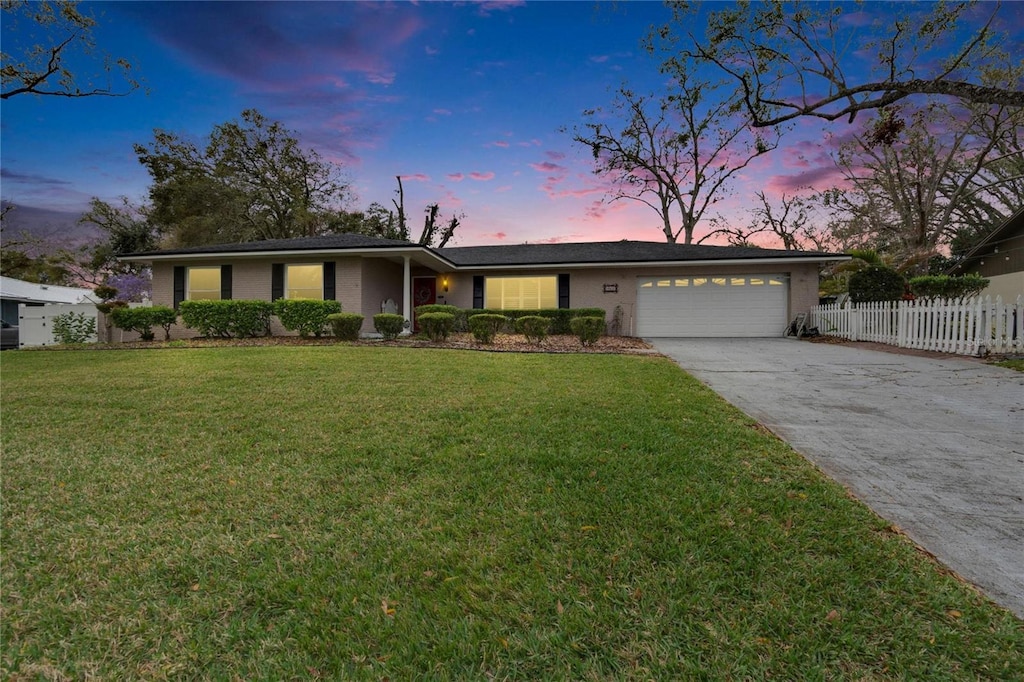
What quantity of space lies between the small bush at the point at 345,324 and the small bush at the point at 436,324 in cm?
166

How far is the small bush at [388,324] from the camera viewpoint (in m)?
11.3

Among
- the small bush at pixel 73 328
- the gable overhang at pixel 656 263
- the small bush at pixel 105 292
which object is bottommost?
the small bush at pixel 73 328

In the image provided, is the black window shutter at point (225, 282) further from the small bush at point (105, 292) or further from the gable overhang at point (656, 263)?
the gable overhang at point (656, 263)

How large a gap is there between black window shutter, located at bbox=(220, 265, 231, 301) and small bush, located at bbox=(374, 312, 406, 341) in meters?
6.28

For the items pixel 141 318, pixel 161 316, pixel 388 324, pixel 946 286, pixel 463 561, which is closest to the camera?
pixel 463 561

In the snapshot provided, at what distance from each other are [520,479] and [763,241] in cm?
3352

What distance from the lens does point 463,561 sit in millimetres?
Result: 2025

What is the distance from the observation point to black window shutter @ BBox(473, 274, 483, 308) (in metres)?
16.4

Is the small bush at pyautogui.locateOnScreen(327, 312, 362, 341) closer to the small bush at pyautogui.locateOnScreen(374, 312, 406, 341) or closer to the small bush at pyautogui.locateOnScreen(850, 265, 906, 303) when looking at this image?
the small bush at pyautogui.locateOnScreen(374, 312, 406, 341)

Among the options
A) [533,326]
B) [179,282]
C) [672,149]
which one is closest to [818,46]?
[533,326]

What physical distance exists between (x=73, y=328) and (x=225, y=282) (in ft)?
14.3

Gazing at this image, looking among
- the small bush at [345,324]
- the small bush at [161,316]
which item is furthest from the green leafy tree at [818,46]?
the small bush at [161,316]

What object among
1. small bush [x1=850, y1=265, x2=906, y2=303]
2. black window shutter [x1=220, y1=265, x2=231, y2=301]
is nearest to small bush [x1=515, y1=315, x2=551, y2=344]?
small bush [x1=850, y1=265, x2=906, y2=303]

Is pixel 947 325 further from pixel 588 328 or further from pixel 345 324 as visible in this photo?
pixel 345 324
